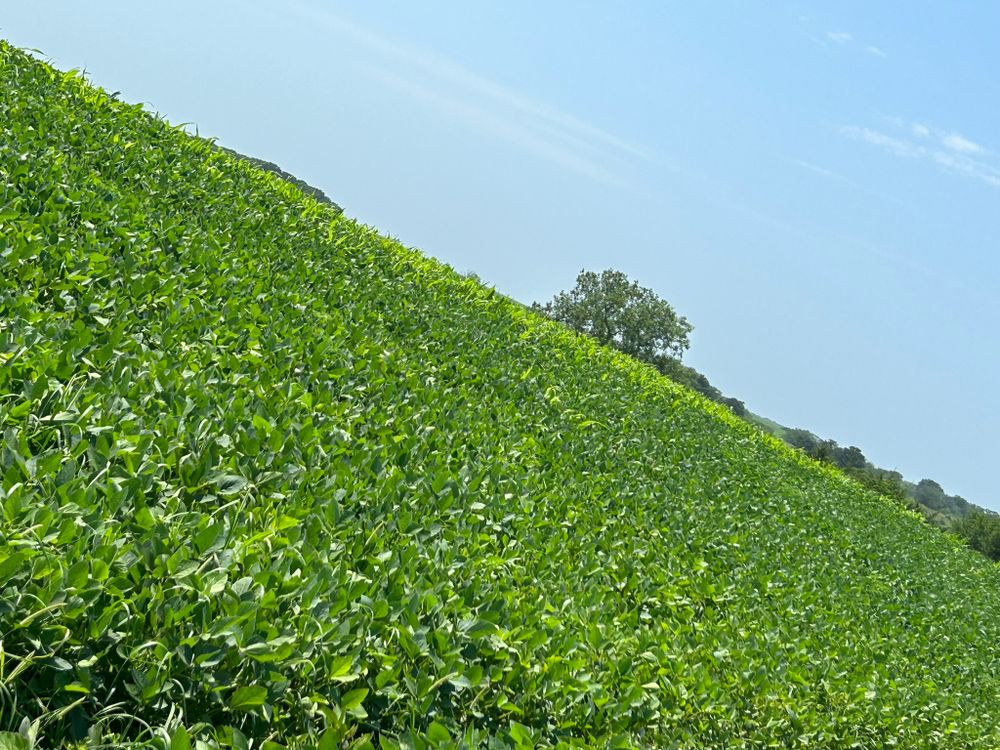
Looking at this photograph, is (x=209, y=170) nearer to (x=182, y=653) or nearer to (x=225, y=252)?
(x=225, y=252)

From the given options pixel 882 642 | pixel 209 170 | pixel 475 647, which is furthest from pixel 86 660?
pixel 209 170

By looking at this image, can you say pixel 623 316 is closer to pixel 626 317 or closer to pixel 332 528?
pixel 626 317

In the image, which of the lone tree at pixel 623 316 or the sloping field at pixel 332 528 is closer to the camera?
the sloping field at pixel 332 528

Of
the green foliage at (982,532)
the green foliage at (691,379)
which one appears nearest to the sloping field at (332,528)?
the green foliage at (691,379)

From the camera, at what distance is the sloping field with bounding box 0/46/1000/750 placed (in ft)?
8.05

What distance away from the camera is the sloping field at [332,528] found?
2455 millimetres

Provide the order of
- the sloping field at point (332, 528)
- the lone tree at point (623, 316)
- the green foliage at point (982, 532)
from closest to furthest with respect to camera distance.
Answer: the sloping field at point (332, 528), the green foliage at point (982, 532), the lone tree at point (623, 316)

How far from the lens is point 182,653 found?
2354mm

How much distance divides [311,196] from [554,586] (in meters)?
9.21

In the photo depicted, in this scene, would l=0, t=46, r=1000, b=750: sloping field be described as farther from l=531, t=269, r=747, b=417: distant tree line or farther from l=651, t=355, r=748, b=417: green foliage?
l=531, t=269, r=747, b=417: distant tree line

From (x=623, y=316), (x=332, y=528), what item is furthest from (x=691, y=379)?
(x=332, y=528)

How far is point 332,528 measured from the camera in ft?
12.1

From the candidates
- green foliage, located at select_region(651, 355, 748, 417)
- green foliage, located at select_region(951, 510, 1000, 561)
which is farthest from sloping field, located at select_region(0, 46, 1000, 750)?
green foliage, located at select_region(951, 510, 1000, 561)

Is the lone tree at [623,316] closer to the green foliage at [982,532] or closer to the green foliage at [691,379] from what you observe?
the green foliage at [691,379]
